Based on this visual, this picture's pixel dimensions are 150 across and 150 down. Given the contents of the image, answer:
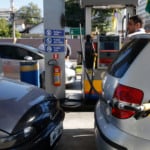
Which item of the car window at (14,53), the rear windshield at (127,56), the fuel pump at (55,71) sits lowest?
the fuel pump at (55,71)

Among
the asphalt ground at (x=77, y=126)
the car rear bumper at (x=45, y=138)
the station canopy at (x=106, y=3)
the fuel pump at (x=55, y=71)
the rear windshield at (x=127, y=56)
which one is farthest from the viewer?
the fuel pump at (x=55, y=71)

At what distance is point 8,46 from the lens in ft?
41.4

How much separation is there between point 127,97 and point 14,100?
1.33m

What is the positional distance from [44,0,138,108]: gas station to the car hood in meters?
3.42

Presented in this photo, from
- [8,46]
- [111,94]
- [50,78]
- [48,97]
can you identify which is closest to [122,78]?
[111,94]

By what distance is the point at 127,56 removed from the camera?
12.8 feet

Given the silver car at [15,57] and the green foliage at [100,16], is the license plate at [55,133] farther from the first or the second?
the silver car at [15,57]

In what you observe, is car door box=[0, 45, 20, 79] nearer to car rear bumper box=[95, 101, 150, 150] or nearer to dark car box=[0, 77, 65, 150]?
dark car box=[0, 77, 65, 150]

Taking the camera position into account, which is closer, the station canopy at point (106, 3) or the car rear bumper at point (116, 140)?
the car rear bumper at point (116, 140)

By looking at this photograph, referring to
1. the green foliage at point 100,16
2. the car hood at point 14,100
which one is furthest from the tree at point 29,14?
the car hood at point 14,100

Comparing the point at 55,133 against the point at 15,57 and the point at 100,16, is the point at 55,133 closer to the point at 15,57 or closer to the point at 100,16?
the point at 100,16

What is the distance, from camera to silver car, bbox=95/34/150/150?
3533 millimetres

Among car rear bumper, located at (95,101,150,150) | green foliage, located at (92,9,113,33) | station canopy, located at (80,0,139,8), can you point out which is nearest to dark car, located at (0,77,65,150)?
car rear bumper, located at (95,101,150,150)

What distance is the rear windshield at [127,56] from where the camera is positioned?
373 centimetres
